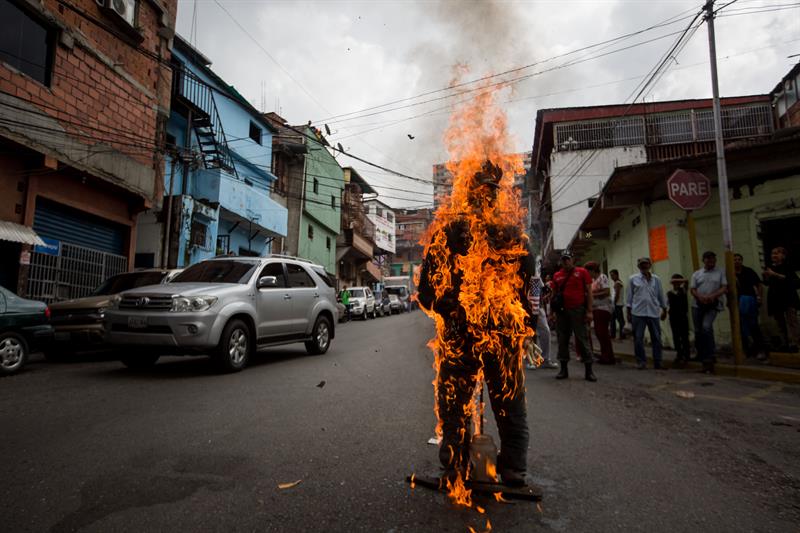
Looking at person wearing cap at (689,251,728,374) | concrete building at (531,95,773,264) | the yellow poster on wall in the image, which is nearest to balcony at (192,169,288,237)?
concrete building at (531,95,773,264)

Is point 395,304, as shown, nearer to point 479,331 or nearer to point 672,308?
point 672,308

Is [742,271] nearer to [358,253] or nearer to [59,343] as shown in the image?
[59,343]

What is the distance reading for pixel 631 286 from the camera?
8.58m

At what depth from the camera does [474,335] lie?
2791mm

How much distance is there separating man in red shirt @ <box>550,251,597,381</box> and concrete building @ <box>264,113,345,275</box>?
2025 centimetres

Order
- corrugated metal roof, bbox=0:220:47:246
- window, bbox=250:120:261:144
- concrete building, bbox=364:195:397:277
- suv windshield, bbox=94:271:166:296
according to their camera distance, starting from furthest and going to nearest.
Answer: concrete building, bbox=364:195:397:277, window, bbox=250:120:261:144, corrugated metal roof, bbox=0:220:47:246, suv windshield, bbox=94:271:166:296

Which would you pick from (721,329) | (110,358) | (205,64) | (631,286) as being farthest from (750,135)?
(110,358)

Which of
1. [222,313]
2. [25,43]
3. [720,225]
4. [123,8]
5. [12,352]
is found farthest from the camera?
[123,8]

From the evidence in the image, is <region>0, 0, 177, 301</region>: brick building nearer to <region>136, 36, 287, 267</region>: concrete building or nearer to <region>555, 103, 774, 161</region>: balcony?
<region>136, 36, 287, 267</region>: concrete building

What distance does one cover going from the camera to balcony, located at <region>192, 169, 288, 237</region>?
763 inches

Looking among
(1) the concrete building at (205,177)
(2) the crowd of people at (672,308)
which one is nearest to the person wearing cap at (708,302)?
(2) the crowd of people at (672,308)

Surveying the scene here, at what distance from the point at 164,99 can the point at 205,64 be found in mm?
4420

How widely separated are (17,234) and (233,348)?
320 inches

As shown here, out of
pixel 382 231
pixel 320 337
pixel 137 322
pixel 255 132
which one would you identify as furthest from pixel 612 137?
pixel 382 231
